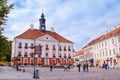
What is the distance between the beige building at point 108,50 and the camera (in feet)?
196

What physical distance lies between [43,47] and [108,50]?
73.2 ft

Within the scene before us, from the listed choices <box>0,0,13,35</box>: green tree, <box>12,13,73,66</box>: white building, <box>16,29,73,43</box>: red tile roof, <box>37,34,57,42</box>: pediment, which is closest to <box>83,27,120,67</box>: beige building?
<box>12,13,73,66</box>: white building

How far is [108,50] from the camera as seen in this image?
214 feet

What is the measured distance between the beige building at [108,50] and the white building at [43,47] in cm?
998

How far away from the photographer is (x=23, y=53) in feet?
220

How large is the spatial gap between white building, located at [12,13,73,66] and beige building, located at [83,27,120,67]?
9982 mm

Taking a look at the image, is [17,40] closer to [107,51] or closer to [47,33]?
[47,33]

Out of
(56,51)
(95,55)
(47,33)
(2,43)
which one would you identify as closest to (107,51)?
(95,55)

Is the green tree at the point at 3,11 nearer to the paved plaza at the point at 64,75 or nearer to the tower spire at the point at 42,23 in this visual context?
the paved plaza at the point at 64,75

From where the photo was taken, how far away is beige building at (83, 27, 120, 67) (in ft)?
196

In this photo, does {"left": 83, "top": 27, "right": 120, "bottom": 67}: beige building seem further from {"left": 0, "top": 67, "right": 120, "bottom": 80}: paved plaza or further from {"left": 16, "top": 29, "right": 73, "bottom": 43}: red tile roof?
{"left": 0, "top": 67, "right": 120, "bottom": 80}: paved plaza

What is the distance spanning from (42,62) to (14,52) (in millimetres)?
9868

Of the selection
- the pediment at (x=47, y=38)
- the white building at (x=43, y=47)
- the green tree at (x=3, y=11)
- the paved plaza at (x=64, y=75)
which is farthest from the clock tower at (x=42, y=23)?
the green tree at (x=3, y=11)

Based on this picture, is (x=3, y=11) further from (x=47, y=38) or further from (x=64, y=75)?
(x=47, y=38)
